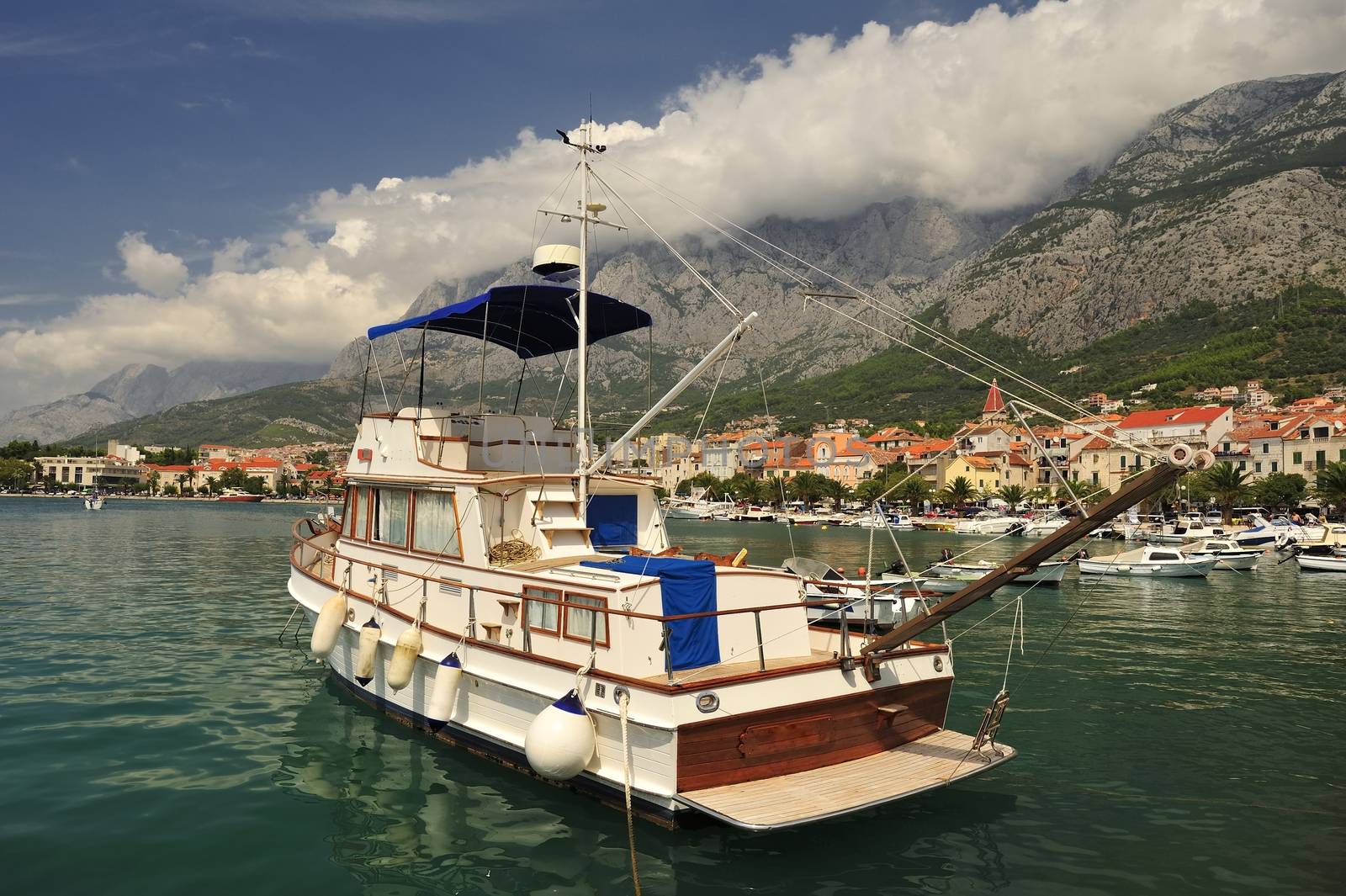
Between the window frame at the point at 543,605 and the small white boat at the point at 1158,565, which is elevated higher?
the window frame at the point at 543,605

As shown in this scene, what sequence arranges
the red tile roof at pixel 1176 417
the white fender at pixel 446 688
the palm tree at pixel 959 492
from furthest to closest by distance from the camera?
the palm tree at pixel 959 492 < the red tile roof at pixel 1176 417 < the white fender at pixel 446 688

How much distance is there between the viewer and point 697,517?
122m

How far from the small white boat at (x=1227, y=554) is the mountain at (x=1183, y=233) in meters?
111

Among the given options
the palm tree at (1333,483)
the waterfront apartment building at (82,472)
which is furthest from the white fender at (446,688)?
the waterfront apartment building at (82,472)

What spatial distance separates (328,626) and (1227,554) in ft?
162

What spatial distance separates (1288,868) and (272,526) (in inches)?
3189

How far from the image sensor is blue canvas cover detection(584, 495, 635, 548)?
14.2 metres

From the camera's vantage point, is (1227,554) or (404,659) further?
(1227,554)

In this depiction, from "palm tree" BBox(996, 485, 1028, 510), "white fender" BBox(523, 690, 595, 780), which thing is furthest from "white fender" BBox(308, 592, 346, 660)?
"palm tree" BBox(996, 485, 1028, 510)

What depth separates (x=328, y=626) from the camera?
14.2 m

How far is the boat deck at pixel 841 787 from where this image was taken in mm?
8250

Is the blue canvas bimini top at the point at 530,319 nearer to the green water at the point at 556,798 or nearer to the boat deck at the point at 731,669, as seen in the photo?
the boat deck at the point at 731,669

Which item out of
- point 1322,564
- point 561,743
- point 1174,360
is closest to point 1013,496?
point 1322,564

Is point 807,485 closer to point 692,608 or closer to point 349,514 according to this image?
point 349,514
